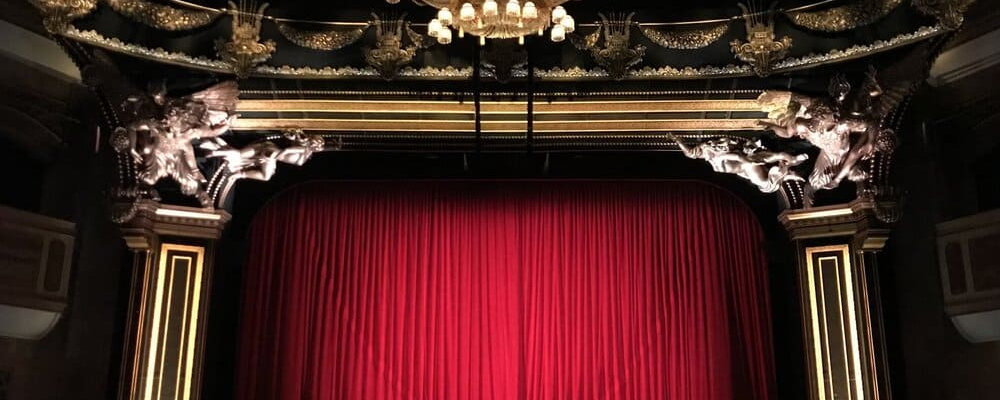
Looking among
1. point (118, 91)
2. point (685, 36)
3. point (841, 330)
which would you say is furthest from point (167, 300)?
point (841, 330)

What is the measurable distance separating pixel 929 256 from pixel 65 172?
23.6 feet

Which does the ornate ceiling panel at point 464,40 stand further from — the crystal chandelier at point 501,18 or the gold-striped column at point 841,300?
the crystal chandelier at point 501,18

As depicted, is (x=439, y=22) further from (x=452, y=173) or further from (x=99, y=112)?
(x=99, y=112)

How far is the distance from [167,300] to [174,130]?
55.3 inches

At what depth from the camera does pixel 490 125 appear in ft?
26.1

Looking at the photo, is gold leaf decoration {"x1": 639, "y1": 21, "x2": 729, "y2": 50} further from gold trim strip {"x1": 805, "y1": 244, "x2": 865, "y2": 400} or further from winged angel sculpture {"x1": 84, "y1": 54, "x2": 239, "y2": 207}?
winged angel sculpture {"x1": 84, "y1": 54, "x2": 239, "y2": 207}

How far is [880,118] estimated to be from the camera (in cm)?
682

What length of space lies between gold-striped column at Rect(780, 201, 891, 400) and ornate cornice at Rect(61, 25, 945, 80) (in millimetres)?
1196

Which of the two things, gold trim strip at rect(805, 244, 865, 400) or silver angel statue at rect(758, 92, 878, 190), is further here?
gold trim strip at rect(805, 244, 865, 400)

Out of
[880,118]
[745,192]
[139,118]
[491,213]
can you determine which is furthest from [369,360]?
[880,118]

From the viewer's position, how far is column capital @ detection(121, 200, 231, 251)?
7.09 meters

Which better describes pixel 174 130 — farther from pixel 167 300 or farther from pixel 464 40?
pixel 464 40

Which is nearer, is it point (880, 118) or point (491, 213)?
point (880, 118)

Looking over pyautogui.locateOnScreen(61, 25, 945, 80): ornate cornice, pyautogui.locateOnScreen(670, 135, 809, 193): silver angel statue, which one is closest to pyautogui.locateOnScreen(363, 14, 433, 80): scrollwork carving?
pyautogui.locateOnScreen(61, 25, 945, 80): ornate cornice
